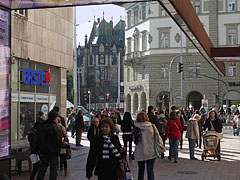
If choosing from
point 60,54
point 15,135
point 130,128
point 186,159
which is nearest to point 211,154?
point 186,159

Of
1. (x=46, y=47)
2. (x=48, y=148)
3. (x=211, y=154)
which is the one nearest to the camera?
(x=48, y=148)

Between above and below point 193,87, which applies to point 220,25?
above

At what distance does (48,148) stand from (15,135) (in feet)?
28.8

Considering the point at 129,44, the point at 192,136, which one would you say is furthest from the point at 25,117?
the point at 129,44

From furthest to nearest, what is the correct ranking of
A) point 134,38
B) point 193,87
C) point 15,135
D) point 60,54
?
point 134,38 → point 193,87 → point 60,54 → point 15,135

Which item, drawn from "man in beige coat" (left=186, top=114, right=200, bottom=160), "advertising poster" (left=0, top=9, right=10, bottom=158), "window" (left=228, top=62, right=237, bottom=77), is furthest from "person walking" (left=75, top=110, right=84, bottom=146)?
"window" (left=228, top=62, right=237, bottom=77)

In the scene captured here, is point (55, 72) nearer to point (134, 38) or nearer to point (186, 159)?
point (186, 159)

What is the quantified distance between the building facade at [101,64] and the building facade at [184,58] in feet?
202

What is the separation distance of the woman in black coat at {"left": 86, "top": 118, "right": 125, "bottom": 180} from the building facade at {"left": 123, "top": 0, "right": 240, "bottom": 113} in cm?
5105

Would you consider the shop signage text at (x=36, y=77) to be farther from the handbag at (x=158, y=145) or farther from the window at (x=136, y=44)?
the window at (x=136, y=44)

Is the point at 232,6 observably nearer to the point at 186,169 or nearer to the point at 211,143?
the point at 211,143

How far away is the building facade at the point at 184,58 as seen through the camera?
199ft

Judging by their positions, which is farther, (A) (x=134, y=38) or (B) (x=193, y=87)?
(A) (x=134, y=38)

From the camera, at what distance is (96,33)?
145 m
